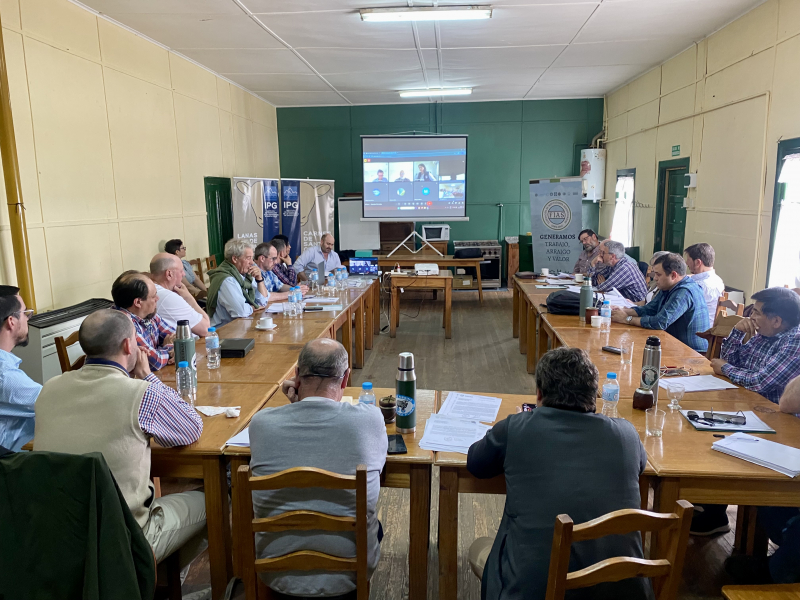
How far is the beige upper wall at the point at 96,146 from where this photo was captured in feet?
13.1

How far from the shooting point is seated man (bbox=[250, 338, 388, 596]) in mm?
1669

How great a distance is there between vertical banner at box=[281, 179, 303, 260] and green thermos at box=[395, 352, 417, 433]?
22.3ft

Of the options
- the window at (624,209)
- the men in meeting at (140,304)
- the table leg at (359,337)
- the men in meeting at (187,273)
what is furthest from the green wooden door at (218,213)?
the window at (624,209)

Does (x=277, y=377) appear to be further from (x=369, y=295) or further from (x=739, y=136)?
(x=739, y=136)

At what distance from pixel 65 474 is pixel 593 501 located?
1.45 meters

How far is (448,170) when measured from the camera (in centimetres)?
890

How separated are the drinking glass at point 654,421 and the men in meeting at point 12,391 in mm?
2382

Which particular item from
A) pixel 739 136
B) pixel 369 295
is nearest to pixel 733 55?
pixel 739 136

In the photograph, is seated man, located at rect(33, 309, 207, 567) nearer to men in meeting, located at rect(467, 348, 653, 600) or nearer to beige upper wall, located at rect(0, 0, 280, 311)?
men in meeting, located at rect(467, 348, 653, 600)

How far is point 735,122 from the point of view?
199 inches

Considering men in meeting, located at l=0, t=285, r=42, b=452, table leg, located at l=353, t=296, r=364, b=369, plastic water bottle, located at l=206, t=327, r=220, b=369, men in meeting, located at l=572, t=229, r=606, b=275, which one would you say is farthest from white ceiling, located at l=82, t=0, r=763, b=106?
men in meeting, located at l=0, t=285, r=42, b=452

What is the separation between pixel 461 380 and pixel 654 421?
2.84m

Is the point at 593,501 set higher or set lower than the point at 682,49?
lower

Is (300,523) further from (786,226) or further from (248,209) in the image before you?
(248,209)
